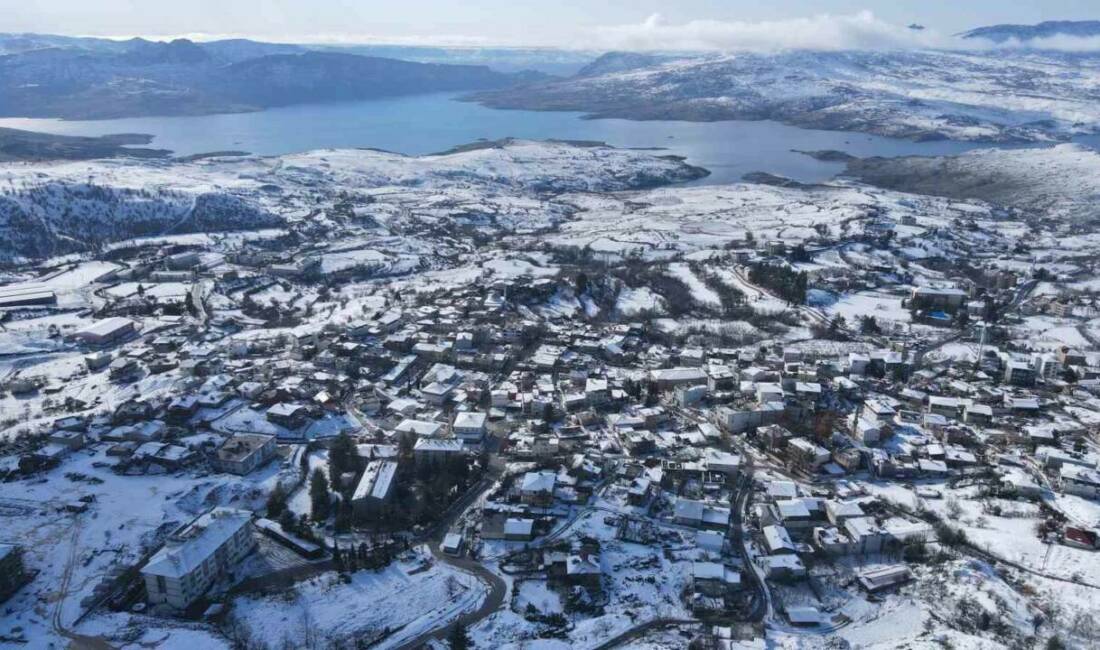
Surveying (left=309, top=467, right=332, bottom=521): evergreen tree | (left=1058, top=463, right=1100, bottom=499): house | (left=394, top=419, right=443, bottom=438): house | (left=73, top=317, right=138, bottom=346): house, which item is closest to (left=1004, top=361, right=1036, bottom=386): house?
(left=1058, top=463, right=1100, bottom=499): house

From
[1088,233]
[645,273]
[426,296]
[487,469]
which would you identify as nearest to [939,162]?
[1088,233]

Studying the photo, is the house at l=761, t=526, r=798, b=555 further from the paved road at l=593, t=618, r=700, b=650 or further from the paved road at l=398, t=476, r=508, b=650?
the paved road at l=398, t=476, r=508, b=650

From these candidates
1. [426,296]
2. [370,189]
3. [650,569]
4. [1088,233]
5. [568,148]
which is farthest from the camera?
[568,148]

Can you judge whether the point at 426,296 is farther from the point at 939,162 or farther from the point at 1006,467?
the point at 939,162

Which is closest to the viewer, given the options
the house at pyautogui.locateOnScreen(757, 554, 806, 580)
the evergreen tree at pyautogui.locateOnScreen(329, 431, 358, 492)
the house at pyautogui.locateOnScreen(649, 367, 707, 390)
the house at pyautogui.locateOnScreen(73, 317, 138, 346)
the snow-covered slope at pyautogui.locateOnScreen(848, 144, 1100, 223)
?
the house at pyautogui.locateOnScreen(757, 554, 806, 580)

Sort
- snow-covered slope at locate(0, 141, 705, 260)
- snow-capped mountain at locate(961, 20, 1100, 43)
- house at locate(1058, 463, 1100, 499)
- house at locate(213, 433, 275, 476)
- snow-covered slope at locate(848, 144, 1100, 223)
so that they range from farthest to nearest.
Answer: snow-capped mountain at locate(961, 20, 1100, 43) < snow-covered slope at locate(848, 144, 1100, 223) < snow-covered slope at locate(0, 141, 705, 260) < house at locate(213, 433, 275, 476) < house at locate(1058, 463, 1100, 499)

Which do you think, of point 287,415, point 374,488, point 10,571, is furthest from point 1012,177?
point 10,571

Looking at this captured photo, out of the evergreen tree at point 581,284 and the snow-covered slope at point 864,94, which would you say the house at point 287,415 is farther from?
the snow-covered slope at point 864,94
